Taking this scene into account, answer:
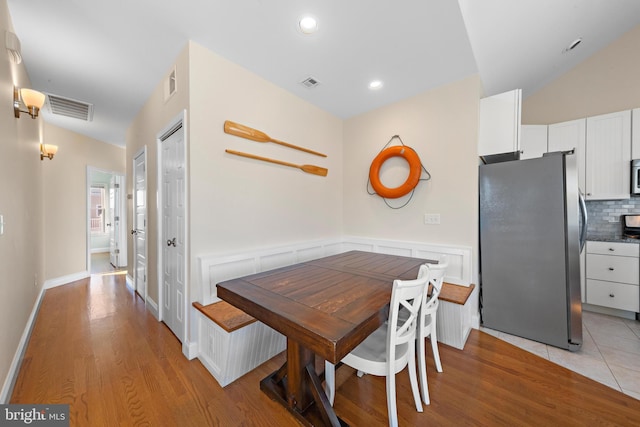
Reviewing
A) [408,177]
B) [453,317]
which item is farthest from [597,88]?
[453,317]

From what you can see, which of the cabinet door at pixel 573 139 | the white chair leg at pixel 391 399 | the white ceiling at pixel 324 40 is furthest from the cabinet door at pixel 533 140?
the white chair leg at pixel 391 399

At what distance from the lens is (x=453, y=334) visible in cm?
210

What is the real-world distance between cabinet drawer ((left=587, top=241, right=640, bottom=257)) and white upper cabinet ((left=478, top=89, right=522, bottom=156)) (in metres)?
1.58

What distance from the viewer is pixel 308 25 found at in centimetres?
178

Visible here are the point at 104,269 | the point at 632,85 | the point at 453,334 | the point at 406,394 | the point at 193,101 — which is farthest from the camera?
the point at 104,269

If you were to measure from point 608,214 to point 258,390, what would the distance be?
14.0ft

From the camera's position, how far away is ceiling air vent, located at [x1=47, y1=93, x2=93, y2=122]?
291 cm

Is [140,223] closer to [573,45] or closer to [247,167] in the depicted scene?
[247,167]

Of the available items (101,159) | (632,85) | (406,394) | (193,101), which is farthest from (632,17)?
(101,159)

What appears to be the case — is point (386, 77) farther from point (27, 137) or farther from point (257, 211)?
point (27, 137)

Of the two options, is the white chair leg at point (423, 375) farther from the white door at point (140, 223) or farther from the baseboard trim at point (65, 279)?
the baseboard trim at point (65, 279)

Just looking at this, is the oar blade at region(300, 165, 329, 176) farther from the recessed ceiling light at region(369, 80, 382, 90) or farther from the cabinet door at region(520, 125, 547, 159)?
the cabinet door at region(520, 125, 547, 159)

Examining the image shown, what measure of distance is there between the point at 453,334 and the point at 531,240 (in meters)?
1.13

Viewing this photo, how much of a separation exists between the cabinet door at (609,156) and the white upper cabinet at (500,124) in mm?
1402
